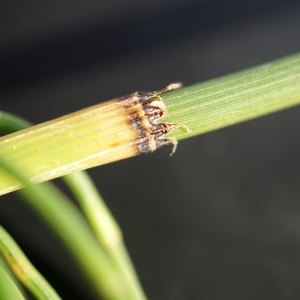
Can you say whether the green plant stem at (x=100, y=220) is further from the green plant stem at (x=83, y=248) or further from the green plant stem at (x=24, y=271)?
the green plant stem at (x=83, y=248)

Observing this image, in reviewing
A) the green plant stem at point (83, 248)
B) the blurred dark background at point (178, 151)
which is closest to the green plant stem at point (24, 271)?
the green plant stem at point (83, 248)

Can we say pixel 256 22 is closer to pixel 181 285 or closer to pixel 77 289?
pixel 181 285

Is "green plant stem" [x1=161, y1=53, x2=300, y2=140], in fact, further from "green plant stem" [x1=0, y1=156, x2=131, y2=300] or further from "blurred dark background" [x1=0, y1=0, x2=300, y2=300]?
"blurred dark background" [x1=0, y1=0, x2=300, y2=300]

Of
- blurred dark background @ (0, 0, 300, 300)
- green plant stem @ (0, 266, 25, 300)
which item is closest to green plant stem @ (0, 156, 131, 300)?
green plant stem @ (0, 266, 25, 300)

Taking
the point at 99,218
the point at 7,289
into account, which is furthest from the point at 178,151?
the point at 7,289

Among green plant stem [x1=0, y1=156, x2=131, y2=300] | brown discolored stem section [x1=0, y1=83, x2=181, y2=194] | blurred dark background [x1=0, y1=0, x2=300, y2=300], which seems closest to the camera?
green plant stem [x1=0, y1=156, x2=131, y2=300]

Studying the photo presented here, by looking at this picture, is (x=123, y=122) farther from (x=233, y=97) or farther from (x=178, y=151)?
(x=178, y=151)

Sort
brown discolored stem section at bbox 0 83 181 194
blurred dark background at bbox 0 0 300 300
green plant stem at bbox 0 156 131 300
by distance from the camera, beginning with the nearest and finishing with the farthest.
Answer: green plant stem at bbox 0 156 131 300 → brown discolored stem section at bbox 0 83 181 194 → blurred dark background at bbox 0 0 300 300
